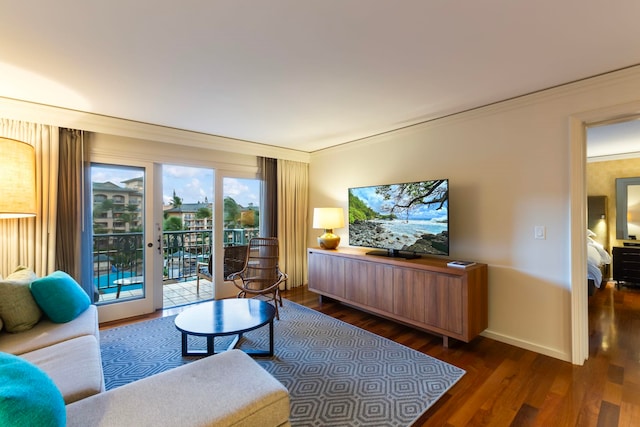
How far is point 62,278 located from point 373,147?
11.9 ft

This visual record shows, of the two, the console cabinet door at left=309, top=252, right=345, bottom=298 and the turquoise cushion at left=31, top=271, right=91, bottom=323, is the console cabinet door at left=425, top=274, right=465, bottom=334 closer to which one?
the console cabinet door at left=309, top=252, right=345, bottom=298

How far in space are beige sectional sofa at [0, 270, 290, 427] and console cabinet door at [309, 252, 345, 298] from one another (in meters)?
2.18

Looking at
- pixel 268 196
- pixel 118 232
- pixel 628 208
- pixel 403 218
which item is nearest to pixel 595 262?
pixel 628 208

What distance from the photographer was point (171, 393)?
Result: 1326mm

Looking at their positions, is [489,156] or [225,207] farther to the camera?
[225,207]

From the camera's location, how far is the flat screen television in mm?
2975

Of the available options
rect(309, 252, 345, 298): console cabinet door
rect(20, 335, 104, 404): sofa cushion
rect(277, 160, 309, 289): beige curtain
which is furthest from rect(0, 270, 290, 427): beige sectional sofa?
rect(277, 160, 309, 289): beige curtain

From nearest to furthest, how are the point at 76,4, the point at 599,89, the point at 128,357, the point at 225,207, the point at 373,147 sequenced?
the point at 76,4 < the point at 599,89 < the point at 128,357 < the point at 373,147 < the point at 225,207

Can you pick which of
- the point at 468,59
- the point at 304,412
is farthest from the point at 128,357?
the point at 468,59

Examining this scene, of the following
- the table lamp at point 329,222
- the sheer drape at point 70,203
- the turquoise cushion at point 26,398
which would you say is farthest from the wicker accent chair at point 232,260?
the turquoise cushion at point 26,398

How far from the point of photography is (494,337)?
2.90m

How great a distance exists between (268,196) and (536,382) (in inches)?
151

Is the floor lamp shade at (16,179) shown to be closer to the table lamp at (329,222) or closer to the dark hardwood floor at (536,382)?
the dark hardwood floor at (536,382)

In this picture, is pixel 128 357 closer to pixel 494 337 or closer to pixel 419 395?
pixel 419 395
